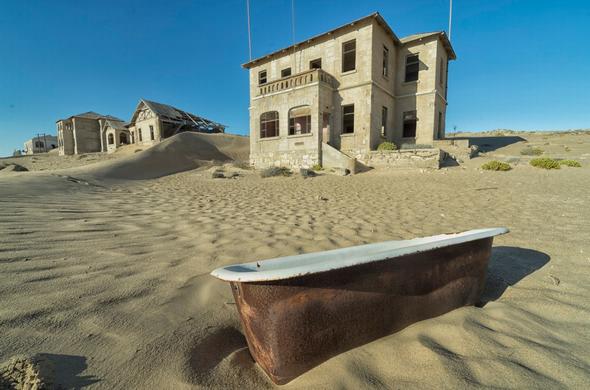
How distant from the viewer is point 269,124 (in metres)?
17.0

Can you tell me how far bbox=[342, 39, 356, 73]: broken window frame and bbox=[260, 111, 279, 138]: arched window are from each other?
5345mm

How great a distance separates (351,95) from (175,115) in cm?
2091

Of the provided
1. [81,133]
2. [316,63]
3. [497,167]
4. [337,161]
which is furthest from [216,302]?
[81,133]

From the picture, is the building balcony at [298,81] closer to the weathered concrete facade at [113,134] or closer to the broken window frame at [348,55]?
the broken window frame at [348,55]

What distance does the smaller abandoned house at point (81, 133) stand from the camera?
29062 mm

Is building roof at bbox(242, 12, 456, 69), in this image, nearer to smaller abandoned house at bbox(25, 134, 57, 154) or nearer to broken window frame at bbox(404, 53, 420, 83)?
broken window frame at bbox(404, 53, 420, 83)

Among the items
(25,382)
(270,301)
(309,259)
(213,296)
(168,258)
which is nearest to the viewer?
(25,382)

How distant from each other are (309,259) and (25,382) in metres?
1.49

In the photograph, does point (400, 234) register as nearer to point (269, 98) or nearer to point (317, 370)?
point (317, 370)

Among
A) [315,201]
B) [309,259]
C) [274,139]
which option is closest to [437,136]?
[274,139]

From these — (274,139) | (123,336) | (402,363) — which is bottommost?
(402,363)

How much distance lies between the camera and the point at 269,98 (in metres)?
16.1

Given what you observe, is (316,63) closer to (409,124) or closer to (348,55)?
(348,55)

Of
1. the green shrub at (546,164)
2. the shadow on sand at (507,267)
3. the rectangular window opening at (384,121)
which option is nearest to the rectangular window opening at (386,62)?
the rectangular window opening at (384,121)
